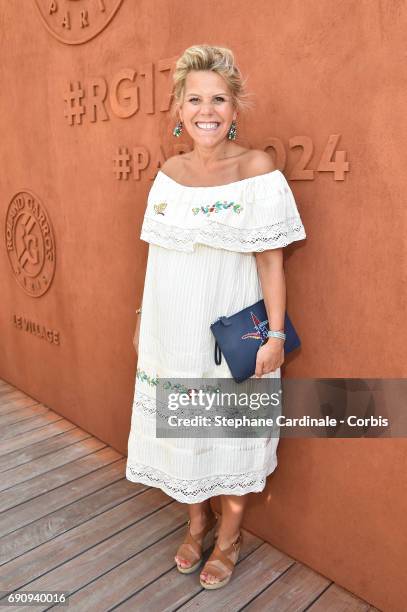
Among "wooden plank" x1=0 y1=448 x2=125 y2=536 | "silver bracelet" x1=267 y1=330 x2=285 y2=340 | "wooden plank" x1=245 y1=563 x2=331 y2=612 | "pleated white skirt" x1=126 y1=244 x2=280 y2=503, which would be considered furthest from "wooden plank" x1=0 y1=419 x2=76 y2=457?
"silver bracelet" x1=267 y1=330 x2=285 y2=340

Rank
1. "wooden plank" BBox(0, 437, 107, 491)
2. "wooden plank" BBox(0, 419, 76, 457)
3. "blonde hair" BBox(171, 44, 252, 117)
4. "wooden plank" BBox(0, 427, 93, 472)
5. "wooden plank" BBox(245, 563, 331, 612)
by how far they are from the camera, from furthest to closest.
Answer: "wooden plank" BBox(0, 419, 76, 457), "wooden plank" BBox(0, 427, 93, 472), "wooden plank" BBox(0, 437, 107, 491), "wooden plank" BBox(245, 563, 331, 612), "blonde hair" BBox(171, 44, 252, 117)

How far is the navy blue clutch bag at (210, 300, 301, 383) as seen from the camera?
5.36 ft

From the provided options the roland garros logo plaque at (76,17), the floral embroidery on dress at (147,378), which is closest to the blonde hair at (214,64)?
the roland garros logo plaque at (76,17)

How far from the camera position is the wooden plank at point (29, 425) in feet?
9.75

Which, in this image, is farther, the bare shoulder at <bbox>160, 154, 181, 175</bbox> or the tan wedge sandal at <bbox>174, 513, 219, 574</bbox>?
the tan wedge sandal at <bbox>174, 513, 219, 574</bbox>

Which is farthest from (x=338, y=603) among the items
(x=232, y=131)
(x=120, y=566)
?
(x=232, y=131)

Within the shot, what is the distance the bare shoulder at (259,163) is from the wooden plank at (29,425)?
214 centimetres

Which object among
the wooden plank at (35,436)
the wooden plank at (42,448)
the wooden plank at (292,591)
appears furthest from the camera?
the wooden plank at (35,436)

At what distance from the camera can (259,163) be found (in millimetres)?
1594

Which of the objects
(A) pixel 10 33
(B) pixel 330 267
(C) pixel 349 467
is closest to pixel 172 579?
(C) pixel 349 467

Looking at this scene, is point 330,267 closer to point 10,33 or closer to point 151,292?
point 151,292

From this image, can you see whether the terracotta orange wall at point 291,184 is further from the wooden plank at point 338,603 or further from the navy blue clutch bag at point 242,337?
the navy blue clutch bag at point 242,337

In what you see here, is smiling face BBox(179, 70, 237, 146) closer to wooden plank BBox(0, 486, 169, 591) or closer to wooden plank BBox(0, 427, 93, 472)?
wooden plank BBox(0, 486, 169, 591)

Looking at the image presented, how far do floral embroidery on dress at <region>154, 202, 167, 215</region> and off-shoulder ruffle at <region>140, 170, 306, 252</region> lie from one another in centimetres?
4
